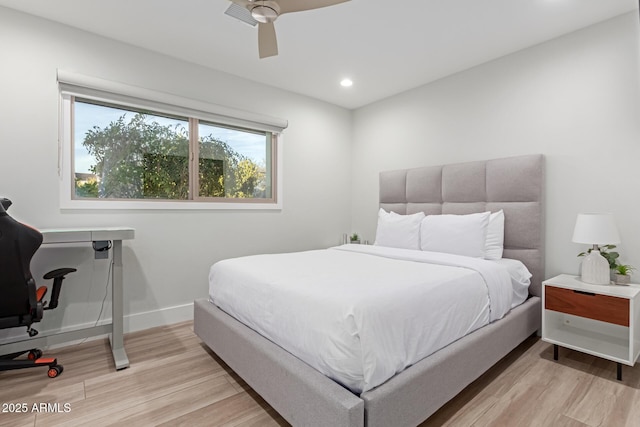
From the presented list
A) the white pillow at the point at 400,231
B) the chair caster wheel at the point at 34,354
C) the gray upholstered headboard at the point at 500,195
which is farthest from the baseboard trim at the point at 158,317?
the gray upholstered headboard at the point at 500,195

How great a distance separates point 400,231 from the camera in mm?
3408

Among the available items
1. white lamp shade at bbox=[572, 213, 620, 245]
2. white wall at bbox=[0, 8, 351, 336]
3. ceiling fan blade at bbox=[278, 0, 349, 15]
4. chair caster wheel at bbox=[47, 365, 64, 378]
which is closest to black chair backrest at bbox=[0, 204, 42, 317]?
chair caster wheel at bbox=[47, 365, 64, 378]

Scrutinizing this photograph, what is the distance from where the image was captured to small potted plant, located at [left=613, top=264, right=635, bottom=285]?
2.33 metres

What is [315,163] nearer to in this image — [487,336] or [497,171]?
[497,171]

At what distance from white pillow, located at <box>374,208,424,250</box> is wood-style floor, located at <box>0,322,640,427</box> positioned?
4.21 ft

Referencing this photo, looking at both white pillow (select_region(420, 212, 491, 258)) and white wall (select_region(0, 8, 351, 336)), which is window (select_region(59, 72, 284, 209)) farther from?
white pillow (select_region(420, 212, 491, 258))

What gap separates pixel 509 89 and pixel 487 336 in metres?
2.37

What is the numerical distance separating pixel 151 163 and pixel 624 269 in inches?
160

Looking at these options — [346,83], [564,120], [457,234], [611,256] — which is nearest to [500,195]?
[457,234]

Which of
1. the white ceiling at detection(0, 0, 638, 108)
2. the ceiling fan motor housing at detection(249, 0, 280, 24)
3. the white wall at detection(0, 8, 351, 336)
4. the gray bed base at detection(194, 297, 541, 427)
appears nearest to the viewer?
the gray bed base at detection(194, 297, 541, 427)

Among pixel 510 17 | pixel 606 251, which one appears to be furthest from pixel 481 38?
pixel 606 251

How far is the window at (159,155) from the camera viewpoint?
2.77 metres

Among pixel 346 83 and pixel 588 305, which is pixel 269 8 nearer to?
pixel 346 83

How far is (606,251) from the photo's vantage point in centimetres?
250
